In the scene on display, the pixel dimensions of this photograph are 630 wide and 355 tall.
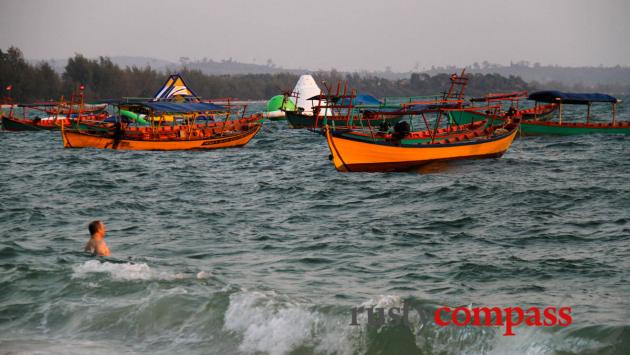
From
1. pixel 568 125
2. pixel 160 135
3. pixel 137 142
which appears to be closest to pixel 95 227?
pixel 137 142

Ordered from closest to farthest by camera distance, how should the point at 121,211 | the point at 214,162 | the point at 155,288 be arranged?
the point at 155,288 < the point at 121,211 < the point at 214,162

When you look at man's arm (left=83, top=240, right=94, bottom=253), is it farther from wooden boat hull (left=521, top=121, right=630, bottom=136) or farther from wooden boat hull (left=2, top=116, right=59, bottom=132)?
wooden boat hull (left=2, top=116, right=59, bottom=132)

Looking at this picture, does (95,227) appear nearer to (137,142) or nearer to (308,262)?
(308,262)

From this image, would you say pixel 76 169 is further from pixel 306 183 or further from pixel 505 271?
pixel 505 271

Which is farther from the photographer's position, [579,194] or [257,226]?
[579,194]

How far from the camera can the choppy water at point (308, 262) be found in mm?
10039

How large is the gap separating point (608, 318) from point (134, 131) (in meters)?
31.9

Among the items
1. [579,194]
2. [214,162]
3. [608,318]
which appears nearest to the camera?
Result: [608,318]

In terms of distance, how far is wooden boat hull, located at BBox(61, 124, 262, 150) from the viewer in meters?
37.5

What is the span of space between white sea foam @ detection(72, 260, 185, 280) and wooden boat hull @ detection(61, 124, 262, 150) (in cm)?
2454

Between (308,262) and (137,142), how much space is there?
25.5 metres

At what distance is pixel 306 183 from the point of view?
82.2 feet

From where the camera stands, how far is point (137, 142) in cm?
3741

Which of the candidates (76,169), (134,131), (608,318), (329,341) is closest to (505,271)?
(608,318)
